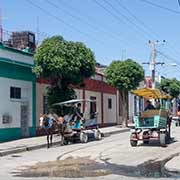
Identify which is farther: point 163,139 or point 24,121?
point 24,121

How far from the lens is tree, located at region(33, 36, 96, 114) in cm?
2686

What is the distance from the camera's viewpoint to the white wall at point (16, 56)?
1048 inches

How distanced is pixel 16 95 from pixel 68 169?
13.9 m

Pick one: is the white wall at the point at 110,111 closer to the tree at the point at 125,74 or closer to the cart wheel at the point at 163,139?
the tree at the point at 125,74

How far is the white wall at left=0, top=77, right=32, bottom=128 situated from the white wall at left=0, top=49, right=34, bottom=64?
1201 mm

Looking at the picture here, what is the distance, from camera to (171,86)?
65.2 meters

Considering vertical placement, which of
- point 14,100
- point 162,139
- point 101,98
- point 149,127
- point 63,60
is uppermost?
point 63,60

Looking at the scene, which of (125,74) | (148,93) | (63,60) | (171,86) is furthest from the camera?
(171,86)

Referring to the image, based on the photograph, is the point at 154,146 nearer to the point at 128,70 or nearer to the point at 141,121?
the point at 141,121

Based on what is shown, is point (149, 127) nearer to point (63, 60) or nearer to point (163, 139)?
point (163, 139)

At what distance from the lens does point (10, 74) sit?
27516 mm

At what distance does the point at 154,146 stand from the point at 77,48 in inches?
313

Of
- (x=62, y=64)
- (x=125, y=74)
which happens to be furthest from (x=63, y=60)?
(x=125, y=74)

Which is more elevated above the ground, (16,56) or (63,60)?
(16,56)
